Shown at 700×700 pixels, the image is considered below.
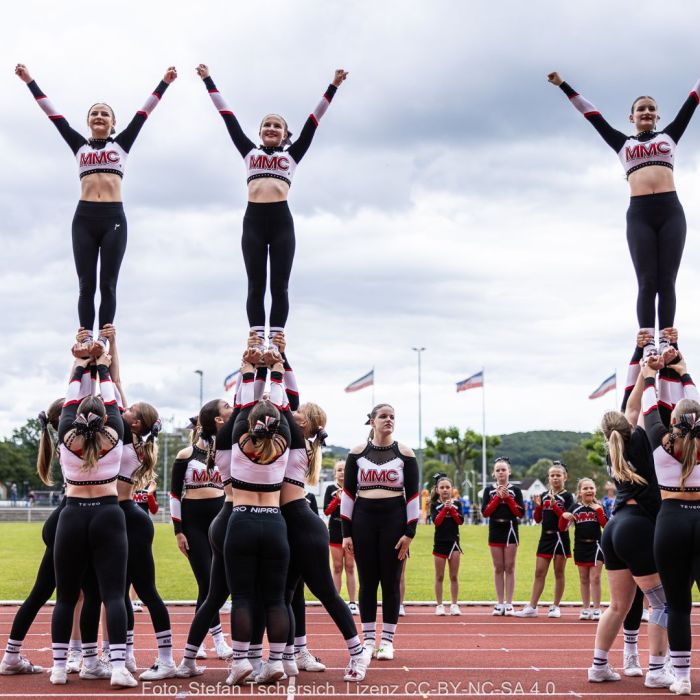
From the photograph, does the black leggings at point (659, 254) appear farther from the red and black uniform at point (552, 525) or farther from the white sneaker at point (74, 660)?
the white sneaker at point (74, 660)

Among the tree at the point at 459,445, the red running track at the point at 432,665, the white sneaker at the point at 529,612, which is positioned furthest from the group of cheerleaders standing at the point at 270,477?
the tree at the point at 459,445

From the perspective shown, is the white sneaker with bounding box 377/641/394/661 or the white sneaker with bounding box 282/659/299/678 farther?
the white sneaker with bounding box 377/641/394/661

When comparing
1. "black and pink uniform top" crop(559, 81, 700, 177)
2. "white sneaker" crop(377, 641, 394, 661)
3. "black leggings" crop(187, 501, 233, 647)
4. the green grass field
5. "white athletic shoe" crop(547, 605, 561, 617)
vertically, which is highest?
"black and pink uniform top" crop(559, 81, 700, 177)

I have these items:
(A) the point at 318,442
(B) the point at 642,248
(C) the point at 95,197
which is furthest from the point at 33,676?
(B) the point at 642,248

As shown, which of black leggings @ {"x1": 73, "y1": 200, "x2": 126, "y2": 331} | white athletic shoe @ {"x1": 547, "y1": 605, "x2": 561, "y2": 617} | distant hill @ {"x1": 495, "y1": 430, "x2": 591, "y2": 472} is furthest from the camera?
distant hill @ {"x1": 495, "y1": 430, "x2": 591, "y2": 472}

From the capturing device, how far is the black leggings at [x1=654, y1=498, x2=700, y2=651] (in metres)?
6.71

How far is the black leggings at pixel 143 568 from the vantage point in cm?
760

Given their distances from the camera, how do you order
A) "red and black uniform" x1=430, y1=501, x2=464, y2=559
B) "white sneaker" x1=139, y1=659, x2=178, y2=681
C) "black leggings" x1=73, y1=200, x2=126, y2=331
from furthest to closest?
"red and black uniform" x1=430, y1=501, x2=464, y2=559, "black leggings" x1=73, y1=200, x2=126, y2=331, "white sneaker" x1=139, y1=659, x2=178, y2=681

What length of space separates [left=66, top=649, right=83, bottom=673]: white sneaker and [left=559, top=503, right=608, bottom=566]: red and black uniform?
712cm

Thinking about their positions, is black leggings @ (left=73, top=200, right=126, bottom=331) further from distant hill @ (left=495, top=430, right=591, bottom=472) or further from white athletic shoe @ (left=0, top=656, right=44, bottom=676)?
distant hill @ (left=495, top=430, right=591, bottom=472)

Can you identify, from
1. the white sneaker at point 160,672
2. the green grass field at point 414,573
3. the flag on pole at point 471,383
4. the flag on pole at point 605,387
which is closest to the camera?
the white sneaker at point 160,672

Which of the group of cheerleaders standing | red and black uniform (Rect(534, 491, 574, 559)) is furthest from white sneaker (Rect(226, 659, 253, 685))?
red and black uniform (Rect(534, 491, 574, 559))

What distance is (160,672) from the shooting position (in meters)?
7.44

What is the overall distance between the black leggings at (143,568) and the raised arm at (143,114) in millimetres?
3502
